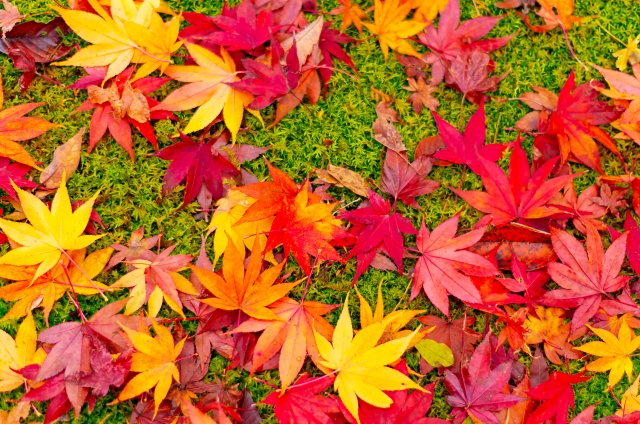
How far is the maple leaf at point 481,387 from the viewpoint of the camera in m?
1.36

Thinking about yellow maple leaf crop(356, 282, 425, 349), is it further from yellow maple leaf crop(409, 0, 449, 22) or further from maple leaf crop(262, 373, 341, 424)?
yellow maple leaf crop(409, 0, 449, 22)

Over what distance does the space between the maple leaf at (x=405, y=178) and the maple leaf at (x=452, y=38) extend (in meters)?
0.30

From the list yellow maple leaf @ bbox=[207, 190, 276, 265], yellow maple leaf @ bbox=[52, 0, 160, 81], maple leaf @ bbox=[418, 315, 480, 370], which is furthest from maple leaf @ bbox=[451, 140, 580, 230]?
yellow maple leaf @ bbox=[52, 0, 160, 81]

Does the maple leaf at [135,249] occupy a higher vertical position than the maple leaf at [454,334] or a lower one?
higher

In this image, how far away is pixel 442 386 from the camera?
1.45 meters

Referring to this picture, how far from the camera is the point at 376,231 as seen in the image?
1.42 metres

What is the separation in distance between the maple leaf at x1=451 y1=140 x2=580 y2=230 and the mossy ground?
0.11 m

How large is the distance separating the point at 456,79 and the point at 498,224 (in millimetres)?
A: 487

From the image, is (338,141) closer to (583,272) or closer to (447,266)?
(447,266)

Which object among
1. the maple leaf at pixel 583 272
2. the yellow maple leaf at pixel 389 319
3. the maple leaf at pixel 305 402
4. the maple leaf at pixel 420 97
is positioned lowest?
the maple leaf at pixel 305 402

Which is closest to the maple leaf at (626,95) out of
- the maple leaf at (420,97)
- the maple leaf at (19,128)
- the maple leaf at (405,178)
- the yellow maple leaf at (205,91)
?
the maple leaf at (420,97)

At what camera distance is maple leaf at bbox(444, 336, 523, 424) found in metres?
1.36

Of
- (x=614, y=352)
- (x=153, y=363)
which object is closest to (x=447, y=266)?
(x=614, y=352)

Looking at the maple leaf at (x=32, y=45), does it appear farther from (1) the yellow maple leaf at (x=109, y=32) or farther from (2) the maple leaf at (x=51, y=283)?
(2) the maple leaf at (x=51, y=283)
